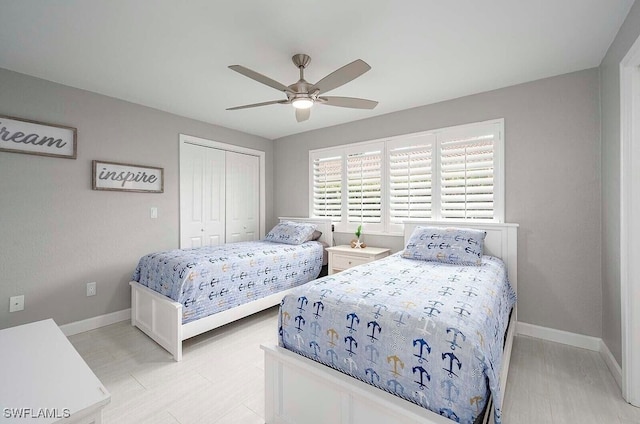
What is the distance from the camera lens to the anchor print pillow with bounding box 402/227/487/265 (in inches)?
94.8

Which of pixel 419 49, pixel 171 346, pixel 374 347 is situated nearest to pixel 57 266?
pixel 171 346

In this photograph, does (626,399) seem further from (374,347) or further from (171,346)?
(171,346)

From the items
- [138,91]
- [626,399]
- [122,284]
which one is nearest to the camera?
[626,399]

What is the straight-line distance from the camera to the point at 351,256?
346 centimetres

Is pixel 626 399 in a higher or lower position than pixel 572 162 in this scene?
lower

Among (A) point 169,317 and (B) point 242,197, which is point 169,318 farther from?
(B) point 242,197

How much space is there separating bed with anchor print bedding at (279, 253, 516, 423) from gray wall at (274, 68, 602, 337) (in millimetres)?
1209

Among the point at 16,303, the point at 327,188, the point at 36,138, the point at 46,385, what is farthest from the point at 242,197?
the point at 46,385

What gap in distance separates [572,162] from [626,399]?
71.6 inches

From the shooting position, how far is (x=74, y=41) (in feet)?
6.69

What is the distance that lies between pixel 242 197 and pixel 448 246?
3.10 metres

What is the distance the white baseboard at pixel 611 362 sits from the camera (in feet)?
6.41

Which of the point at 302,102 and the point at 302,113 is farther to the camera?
the point at 302,113

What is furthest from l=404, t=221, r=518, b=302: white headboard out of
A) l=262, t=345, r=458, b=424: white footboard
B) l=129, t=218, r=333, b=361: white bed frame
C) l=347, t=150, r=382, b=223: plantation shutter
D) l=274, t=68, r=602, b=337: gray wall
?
l=129, t=218, r=333, b=361: white bed frame
